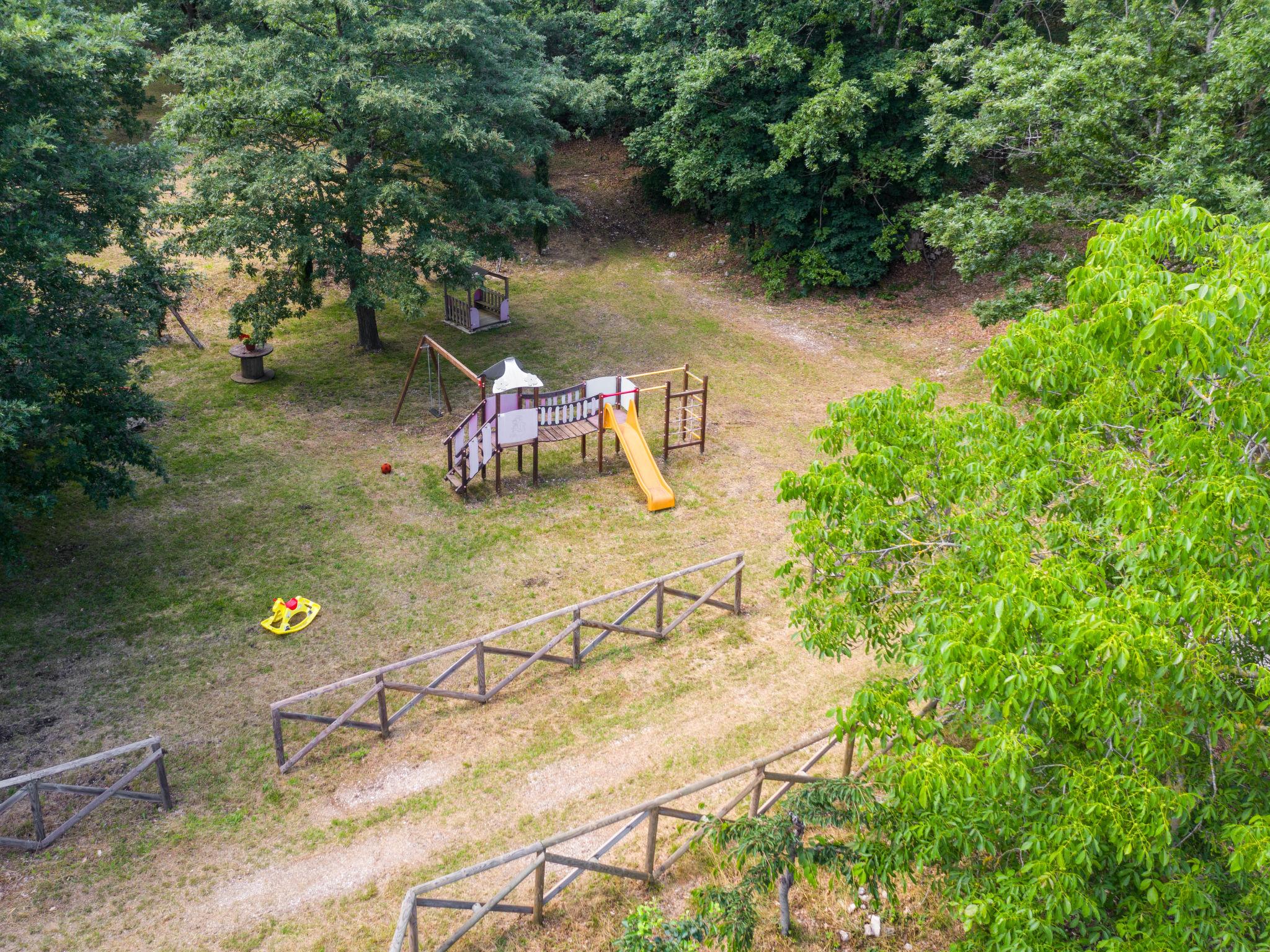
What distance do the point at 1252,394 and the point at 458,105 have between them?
56.5ft

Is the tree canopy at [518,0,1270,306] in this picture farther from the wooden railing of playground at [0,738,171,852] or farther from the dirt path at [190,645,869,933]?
the wooden railing of playground at [0,738,171,852]

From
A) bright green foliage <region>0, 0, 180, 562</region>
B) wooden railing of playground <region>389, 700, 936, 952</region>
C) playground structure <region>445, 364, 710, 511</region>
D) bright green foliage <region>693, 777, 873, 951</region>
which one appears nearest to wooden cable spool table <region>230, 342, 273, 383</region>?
playground structure <region>445, 364, 710, 511</region>

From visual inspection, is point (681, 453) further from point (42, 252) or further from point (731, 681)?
point (42, 252)

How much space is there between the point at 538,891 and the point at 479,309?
58.0 ft

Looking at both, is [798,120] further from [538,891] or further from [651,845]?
[538,891]

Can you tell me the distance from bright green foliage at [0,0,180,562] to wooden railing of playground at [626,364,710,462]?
838 centimetres

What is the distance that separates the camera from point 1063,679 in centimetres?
529

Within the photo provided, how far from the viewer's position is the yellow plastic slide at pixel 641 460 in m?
16.5

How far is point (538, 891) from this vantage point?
8.77 m

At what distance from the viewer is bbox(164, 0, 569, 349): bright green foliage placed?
57.1 feet

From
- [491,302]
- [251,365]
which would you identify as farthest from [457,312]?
[251,365]

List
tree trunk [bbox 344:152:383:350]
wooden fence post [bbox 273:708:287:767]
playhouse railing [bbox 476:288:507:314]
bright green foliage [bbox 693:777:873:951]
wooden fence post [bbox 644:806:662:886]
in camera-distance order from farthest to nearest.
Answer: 1. playhouse railing [bbox 476:288:507:314]
2. tree trunk [bbox 344:152:383:350]
3. wooden fence post [bbox 273:708:287:767]
4. wooden fence post [bbox 644:806:662:886]
5. bright green foliage [bbox 693:777:873:951]

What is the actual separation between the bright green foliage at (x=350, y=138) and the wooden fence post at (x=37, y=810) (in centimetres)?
1109

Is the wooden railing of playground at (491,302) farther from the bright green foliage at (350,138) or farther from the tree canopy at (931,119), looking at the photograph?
the tree canopy at (931,119)
